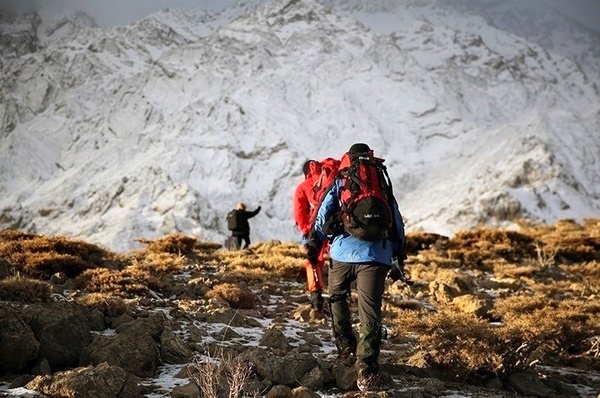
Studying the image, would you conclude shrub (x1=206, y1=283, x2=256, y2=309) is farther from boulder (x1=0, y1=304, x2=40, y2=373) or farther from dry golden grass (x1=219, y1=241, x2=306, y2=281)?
boulder (x1=0, y1=304, x2=40, y2=373)

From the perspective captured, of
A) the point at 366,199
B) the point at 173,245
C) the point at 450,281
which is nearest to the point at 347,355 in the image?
the point at 366,199

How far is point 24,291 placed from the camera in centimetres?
558

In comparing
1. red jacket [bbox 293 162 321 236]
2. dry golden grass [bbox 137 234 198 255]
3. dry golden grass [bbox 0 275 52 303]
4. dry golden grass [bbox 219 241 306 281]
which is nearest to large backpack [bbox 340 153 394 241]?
red jacket [bbox 293 162 321 236]

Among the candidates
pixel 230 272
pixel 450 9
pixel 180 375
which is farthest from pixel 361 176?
pixel 450 9

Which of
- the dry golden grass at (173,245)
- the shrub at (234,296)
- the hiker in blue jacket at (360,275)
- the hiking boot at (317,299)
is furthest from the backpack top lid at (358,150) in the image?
the dry golden grass at (173,245)

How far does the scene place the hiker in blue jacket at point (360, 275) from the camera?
14.4ft

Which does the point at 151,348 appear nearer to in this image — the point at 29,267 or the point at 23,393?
the point at 23,393

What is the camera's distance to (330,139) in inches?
3051

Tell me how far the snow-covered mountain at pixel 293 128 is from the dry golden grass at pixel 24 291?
167ft

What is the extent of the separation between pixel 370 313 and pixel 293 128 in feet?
255

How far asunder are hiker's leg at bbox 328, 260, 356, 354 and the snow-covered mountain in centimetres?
4998

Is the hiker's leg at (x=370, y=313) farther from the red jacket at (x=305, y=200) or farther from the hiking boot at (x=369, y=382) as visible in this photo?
the red jacket at (x=305, y=200)

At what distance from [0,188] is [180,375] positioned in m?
104

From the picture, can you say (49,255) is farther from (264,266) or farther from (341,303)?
(341,303)
